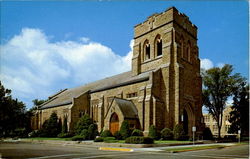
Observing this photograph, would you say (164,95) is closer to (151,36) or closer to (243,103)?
(151,36)

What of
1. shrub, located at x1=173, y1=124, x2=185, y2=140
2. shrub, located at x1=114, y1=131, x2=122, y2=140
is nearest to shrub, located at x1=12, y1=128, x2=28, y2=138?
shrub, located at x1=114, y1=131, x2=122, y2=140

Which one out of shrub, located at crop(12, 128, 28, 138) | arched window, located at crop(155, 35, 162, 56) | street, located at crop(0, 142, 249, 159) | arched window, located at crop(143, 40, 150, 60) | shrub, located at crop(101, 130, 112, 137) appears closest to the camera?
street, located at crop(0, 142, 249, 159)

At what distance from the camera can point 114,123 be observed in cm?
3422

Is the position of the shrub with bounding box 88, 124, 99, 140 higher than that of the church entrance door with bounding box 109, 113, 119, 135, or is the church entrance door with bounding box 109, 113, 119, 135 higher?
the church entrance door with bounding box 109, 113, 119, 135

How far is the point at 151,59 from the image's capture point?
3847cm

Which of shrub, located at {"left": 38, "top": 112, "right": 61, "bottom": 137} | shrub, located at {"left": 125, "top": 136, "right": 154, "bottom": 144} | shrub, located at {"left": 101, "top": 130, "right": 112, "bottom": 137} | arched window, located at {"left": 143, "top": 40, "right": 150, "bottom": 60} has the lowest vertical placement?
shrub, located at {"left": 38, "top": 112, "right": 61, "bottom": 137}

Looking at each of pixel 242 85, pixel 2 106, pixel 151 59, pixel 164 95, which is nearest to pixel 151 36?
pixel 151 59

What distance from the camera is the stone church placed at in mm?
33312

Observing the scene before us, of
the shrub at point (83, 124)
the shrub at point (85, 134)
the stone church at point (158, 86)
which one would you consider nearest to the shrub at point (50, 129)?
the stone church at point (158, 86)

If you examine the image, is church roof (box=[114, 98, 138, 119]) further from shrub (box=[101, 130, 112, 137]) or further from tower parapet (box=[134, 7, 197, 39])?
tower parapet (box=[134, 7, 197, 39])

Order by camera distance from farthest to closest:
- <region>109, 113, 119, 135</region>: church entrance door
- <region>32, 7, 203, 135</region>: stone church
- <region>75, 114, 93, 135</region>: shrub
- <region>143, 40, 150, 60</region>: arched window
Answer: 1. <region>143, 40, 150, 60</region>: arched window
2. <region>75, 114, 93, 135</region>: shrub
3. <region>109, 113, 119, 135</region>: church entrance door
4. <region>32, 7, 203, 135</region>: stone church

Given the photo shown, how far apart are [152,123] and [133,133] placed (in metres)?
3.43

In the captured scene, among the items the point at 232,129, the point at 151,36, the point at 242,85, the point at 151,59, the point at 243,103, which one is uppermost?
the point at 151,36

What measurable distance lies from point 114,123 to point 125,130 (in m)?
3.85
